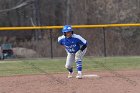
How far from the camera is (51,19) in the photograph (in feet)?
117

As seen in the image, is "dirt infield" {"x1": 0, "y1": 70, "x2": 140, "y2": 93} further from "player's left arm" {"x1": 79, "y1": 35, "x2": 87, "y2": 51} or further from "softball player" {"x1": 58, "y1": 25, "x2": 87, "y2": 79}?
"player's left arm" {"x1": 79, "y1": 35, "x2": 87, "y2": 51}

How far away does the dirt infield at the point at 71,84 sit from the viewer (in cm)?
1055

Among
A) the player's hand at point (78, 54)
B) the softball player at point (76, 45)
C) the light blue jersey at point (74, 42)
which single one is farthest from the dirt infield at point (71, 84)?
the light blue jersey at point (74, 42)

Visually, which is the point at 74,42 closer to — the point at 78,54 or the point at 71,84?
the point at 78,54

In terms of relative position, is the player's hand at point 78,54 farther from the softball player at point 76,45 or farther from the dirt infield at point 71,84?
the dirt infield at point 71,84

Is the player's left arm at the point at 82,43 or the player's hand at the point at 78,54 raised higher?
the player's left arm at the point at 82,43

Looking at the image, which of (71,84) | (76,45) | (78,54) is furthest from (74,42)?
(71,84)

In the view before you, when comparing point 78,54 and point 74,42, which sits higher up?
point 74,42

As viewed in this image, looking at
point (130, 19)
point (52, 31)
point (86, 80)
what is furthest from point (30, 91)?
point (130, 19)

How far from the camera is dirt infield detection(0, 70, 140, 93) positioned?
34.6ft

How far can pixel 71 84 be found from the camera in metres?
11.5

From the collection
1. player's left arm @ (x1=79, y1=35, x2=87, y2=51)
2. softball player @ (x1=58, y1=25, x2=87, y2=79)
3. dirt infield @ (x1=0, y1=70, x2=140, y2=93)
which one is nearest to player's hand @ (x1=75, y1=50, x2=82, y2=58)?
softball player @ (x1=58, y1=25, x2=87, y2=79)

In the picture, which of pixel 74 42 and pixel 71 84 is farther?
pixel 74 42

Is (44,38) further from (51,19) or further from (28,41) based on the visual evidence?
(51,19)
